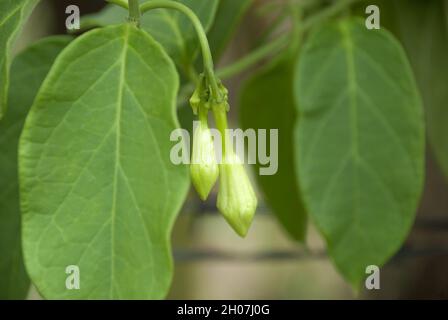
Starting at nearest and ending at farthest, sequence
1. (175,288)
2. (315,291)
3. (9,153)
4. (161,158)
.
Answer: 1. (161,158)
2. (9,153)
3. (175,288)
4. (315,291)

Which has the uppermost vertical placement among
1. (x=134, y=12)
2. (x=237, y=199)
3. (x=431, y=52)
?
(x=431, y=52)

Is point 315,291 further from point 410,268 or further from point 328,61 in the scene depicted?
point 328,61

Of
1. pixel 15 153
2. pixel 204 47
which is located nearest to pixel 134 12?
pixel 204 47

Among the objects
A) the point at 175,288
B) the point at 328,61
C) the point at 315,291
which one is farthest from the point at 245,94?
the point at 315,291

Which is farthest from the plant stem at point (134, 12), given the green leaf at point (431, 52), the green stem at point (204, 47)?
the green leaf at point (431, 52)

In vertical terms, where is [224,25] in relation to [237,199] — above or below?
above

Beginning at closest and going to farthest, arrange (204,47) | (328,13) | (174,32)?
(204,47) → (174,32) → (328,13)

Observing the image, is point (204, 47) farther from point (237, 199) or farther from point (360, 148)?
point (360, 148)
